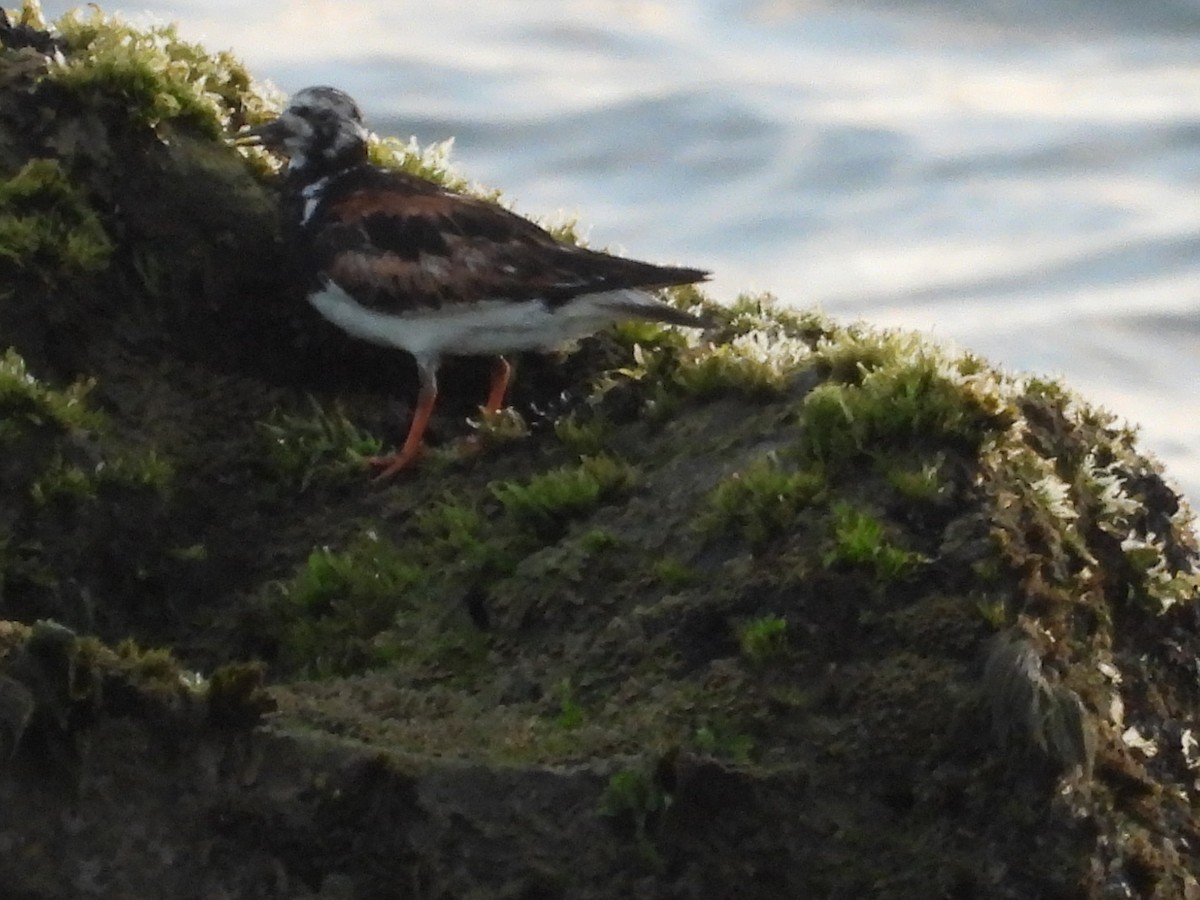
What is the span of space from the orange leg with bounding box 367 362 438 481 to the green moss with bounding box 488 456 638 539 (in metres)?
0.79

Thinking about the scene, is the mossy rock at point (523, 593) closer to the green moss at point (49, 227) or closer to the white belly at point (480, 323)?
the green moss at point (49, 227)

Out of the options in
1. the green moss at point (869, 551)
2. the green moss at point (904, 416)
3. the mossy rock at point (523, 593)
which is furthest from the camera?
the green moss at point (904, 416)

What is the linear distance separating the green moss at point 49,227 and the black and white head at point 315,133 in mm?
913

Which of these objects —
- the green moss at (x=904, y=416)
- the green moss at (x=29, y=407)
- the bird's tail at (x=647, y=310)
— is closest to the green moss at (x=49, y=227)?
the green moss at (x=29, y=407)

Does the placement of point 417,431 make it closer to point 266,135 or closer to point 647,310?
point 647,310

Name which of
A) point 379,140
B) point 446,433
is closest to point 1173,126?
point 379,140

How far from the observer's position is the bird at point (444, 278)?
789cm

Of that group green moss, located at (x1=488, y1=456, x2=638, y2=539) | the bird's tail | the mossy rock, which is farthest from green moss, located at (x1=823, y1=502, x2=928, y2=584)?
the bird's tail

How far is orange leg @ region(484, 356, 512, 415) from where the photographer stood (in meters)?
8.21

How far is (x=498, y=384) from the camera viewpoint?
27.4 ft

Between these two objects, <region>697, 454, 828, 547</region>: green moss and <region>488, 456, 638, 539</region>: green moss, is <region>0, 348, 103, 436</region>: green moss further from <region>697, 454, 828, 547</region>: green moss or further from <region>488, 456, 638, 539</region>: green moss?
<region>697, 454, 828, 547</region>: green moss

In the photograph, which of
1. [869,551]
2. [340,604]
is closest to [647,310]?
[340,604]

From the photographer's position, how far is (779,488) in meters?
6.42

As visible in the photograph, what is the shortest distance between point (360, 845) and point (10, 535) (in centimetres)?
234
